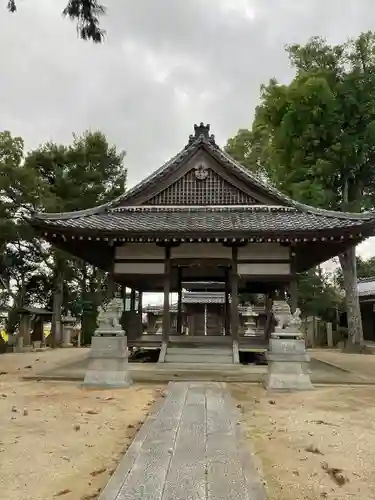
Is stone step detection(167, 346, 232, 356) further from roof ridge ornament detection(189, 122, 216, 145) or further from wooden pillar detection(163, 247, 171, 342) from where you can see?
roof ridge ornament detection(189, 122, 216, 145)

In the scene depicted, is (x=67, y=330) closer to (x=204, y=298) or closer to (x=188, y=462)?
(x=204, y=298)

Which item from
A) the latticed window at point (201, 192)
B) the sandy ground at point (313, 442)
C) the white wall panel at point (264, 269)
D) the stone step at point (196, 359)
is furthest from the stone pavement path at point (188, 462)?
the latticed window at point (201, 192)

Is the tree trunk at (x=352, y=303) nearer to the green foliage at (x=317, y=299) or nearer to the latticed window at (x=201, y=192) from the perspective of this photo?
the green foliage at (x=317, y=299)

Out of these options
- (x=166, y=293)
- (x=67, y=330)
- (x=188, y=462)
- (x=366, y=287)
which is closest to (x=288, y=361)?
(x=166, y=293)

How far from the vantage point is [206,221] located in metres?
12.7

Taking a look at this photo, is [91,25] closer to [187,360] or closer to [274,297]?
[187,360]

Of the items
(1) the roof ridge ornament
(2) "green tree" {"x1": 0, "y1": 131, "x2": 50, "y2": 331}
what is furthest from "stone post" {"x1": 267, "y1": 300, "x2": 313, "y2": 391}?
(2) "green tree" {"x1": 0, "y1": 131, "x2": 50, "y2": 331}

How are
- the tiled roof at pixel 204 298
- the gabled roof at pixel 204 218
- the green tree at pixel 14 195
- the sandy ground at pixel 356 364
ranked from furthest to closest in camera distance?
1. the tiled roof at pixel 204 298
2. the green tree at pixel 14 195
3. the sandy ground at pixel 356 364
4. the gabled roof at pixel 204 218

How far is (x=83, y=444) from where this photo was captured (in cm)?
493

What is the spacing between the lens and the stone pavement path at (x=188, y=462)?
323cm

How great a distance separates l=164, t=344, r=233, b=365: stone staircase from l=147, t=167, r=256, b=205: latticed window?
15.1ft

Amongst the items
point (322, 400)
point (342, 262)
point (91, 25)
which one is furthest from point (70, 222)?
point (342, 262)

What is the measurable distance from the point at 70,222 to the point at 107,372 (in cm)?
493

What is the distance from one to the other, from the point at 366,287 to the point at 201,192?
2128cm
